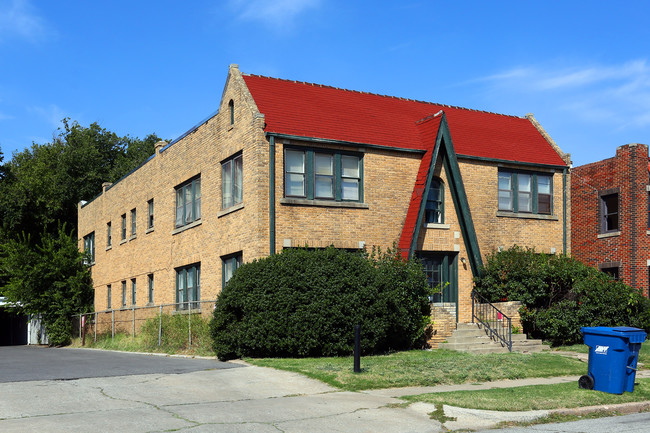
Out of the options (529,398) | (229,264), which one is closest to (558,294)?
(229,264)

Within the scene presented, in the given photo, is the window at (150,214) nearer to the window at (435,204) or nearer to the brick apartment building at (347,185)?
the brick apartment building at (347,185)

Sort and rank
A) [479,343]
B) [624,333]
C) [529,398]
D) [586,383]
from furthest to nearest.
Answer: [479,343], [586,383], [624,333], [529,398]

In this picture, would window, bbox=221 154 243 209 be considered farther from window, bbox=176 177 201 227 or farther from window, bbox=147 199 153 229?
window, bbox=147 199 153 229

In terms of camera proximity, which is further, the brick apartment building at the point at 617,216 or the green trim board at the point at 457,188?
the brick apartment building at the point at 617,216

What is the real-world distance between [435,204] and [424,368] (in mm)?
9973

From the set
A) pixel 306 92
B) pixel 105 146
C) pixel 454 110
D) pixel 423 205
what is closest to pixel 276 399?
pixel 423 205

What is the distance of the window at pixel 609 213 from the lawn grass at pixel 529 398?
17076 millimetres

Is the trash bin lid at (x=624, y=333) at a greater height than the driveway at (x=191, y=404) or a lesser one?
greater

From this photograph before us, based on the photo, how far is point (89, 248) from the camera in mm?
40781

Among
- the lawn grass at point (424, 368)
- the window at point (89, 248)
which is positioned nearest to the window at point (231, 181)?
the lawn grass at point (424, 368)

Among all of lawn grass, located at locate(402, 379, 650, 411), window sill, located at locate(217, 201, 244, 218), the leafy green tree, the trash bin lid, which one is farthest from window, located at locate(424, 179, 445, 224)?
the leafy green tree

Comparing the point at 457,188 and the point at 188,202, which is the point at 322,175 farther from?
the point at 188,202

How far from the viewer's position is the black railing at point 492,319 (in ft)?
72.5

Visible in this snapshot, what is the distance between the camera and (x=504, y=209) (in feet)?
86.6
